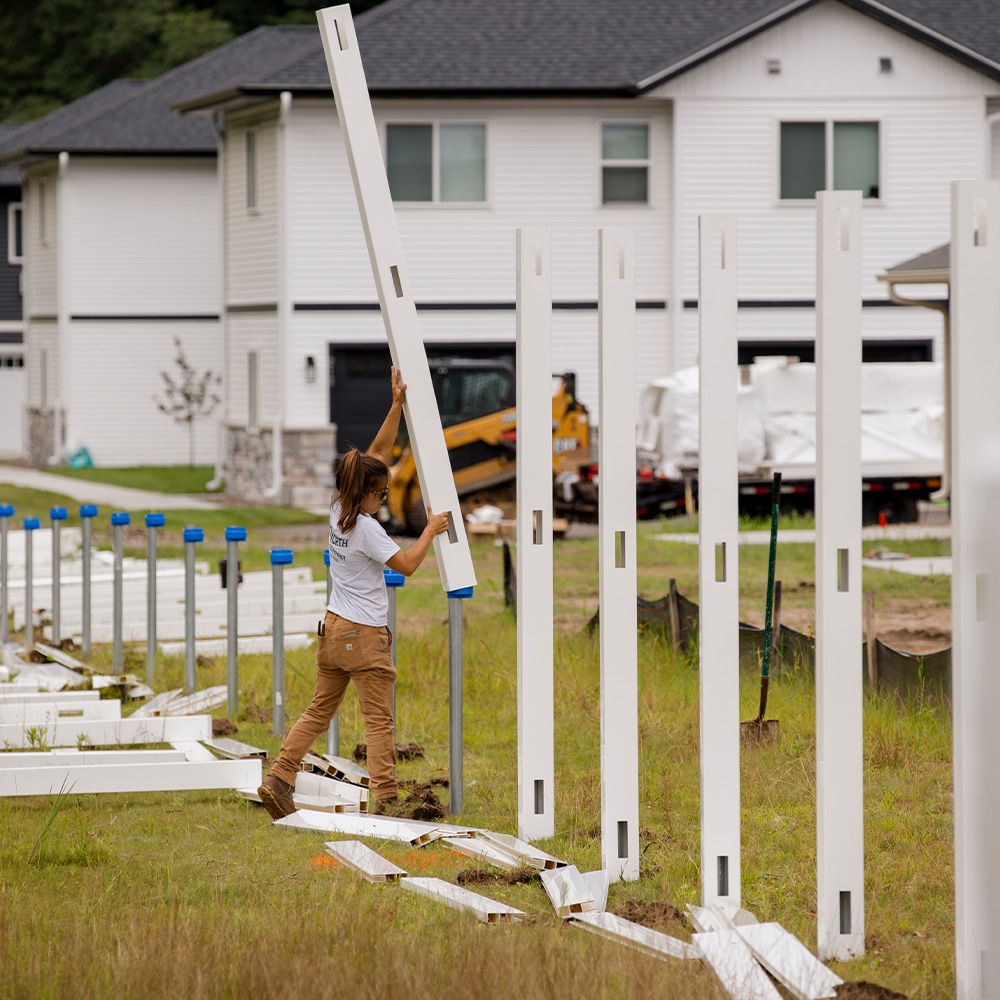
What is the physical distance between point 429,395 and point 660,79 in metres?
20.2

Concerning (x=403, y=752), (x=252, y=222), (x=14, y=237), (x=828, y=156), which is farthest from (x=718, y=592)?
(x=14, y=237)

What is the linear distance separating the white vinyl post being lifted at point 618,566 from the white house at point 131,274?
30.6m

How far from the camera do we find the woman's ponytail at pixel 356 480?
8180 millimetres

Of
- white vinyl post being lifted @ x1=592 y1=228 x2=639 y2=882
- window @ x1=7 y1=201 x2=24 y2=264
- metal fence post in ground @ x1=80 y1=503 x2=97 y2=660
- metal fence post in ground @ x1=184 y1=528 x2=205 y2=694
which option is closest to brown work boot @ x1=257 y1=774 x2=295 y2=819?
white vinyl post being lifted @ x1=592 y1=228 x2=639 y2=882

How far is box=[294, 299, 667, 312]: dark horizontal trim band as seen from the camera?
28.3 m

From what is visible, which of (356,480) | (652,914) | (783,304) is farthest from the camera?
(783,304)

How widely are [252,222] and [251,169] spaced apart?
855 mm

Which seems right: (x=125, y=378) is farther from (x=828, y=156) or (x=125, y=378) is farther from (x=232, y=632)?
(x=232, y=632)

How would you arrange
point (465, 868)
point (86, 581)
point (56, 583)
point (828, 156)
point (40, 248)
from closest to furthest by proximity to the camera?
point (465, 868)
point (86, 581)
point (56, 583)
point (828, 156)
point (40, 248)

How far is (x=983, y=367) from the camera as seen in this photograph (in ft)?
18.3

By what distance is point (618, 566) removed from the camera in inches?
281

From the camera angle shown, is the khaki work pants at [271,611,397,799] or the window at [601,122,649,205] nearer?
the khaki work pants at [271,611,397,799]

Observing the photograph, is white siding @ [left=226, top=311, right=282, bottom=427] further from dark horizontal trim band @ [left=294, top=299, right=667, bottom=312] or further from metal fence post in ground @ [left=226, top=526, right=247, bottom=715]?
metal fence post in ground @ [left=226, top=526, right=247, bottom=715]

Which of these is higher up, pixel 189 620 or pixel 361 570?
pixel 361 570
